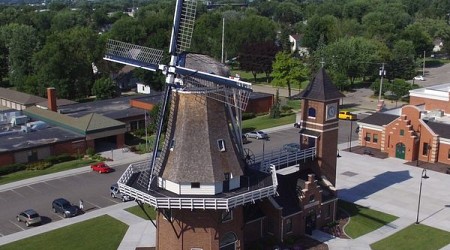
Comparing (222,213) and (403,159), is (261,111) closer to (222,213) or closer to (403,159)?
(403,159)

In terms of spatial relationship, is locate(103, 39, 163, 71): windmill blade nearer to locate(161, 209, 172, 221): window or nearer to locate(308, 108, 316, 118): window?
locate(161, 209, 172, 221): window

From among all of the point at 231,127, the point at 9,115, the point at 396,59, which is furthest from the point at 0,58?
the point at 231,127

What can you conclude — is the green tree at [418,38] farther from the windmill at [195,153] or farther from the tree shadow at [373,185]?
the windmill at [195,153]

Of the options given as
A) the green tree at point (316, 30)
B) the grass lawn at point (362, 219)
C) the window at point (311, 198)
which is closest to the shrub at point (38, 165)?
the window at point (311, 198)

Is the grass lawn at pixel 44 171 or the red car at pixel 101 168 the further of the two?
the red car at pixel 101 168

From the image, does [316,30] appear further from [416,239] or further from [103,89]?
[416,239]
